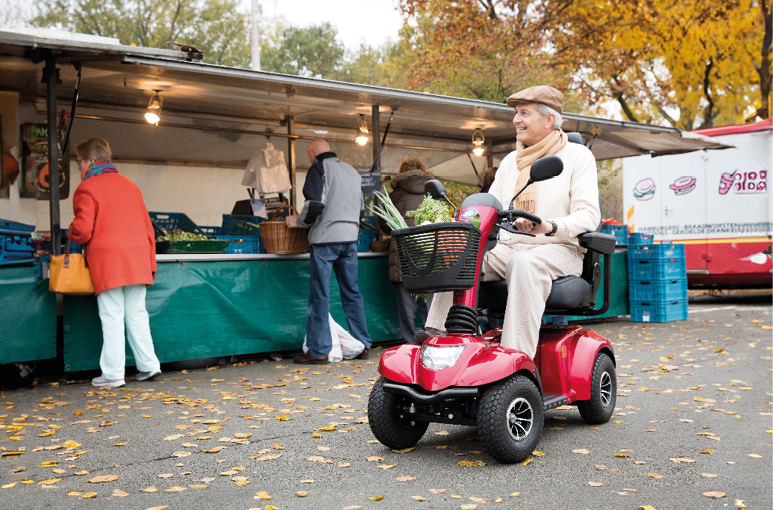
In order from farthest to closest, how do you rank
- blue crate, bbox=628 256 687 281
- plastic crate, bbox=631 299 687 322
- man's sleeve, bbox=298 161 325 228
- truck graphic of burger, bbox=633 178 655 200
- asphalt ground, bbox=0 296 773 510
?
truck graphic of burger, bbox=633 178 655 200 < plastic crate, bbox=631 299 687 322 < blue crate, bbox=628 256 687 281 < man's sleeve, bbox=298 161 325 228 < asphalt ground, bbox=0 296 773 510

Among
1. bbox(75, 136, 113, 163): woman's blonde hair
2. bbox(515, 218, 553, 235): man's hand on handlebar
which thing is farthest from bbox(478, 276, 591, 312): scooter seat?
bbox(75, 136, 113, 163): woman's blonde hair

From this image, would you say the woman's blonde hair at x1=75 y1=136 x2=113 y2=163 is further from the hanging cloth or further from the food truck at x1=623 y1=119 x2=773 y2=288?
the food truck at x1=623 y1=119 x2=773 y2=288

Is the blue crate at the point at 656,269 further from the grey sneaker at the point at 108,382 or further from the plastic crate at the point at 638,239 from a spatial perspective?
the grey sneaker at the point at 108,382

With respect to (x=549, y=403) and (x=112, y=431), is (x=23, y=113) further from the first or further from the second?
(x=549, y=403)

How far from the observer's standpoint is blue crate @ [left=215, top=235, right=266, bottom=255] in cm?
773

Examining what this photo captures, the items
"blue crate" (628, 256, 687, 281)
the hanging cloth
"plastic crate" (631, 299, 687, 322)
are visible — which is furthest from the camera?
"plastic crate" (631, 299, 687, 322)

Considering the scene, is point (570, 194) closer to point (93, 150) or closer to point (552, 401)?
point (552, 401)

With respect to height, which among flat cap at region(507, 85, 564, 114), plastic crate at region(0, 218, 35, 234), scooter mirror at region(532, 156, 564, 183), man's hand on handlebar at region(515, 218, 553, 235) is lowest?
man's hand on handlebar at region(515, 218, 553, 235)

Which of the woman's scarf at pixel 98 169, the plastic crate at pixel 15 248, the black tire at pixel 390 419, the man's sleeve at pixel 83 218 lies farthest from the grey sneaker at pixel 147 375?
the black tire at pixel 390 419

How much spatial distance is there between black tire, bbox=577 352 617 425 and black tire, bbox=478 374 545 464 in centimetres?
78

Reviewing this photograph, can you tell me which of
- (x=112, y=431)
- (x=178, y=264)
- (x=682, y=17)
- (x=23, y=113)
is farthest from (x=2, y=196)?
(x=682, y=17)

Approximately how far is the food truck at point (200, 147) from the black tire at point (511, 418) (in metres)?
4.19

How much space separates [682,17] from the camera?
19.1 metres

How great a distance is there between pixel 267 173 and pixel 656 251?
5.67 meters
